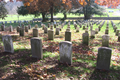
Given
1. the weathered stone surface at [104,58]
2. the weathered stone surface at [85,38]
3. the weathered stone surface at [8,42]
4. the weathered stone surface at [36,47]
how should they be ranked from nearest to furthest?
the weathered stone surface at [104,58] → the weathered stone surface at [36,47] → the weathered stone surface at [8,42] → the weathered stone surface at [85,38]

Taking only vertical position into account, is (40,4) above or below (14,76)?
above

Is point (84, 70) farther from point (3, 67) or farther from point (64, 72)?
point (3, 67)

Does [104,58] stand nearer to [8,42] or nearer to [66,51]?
[66,51]

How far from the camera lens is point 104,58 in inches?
179

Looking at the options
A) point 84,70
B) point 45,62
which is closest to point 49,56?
point 45,62

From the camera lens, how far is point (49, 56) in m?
6.07

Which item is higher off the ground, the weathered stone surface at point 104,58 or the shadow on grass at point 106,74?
the weathered stone surface at point 104,58

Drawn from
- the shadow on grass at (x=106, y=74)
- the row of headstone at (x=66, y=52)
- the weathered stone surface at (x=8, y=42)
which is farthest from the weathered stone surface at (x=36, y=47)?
the shadow on grass at (x=106, y=74)

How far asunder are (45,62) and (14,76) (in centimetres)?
166

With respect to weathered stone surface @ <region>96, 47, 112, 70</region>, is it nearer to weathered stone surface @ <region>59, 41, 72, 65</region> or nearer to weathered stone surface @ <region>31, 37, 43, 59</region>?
weathered stone surface @ <region>59, 41, 72, 65</region>

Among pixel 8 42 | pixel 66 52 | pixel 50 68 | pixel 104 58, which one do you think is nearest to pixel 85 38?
pixel 66 52

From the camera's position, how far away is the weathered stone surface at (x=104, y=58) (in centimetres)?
440

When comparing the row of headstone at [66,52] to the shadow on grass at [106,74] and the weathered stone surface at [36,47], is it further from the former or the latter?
the shadow on grass at [106,74]

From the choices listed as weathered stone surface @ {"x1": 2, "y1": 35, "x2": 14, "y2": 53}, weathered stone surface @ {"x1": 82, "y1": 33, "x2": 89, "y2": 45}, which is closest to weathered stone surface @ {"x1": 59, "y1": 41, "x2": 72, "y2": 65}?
weathered stone surface @ {"x1": 2, "y1": 35, "x2": 14, "y2": 53}
